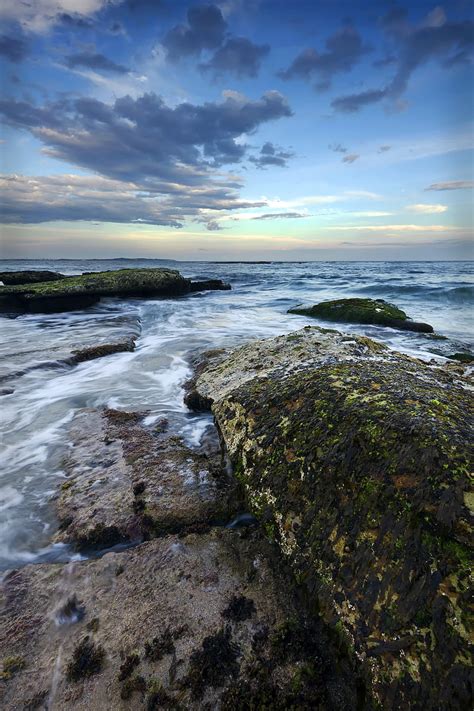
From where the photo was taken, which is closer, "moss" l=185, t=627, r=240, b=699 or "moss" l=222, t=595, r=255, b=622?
"moss" l=185, t=627, r=240, b=699

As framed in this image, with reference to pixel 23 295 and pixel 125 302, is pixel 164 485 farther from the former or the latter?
pixel 125 302

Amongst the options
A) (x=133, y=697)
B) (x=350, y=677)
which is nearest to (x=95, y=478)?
(x=133, y=697)

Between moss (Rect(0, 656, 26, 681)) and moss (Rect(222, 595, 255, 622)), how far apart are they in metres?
1.15

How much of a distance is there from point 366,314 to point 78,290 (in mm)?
12818

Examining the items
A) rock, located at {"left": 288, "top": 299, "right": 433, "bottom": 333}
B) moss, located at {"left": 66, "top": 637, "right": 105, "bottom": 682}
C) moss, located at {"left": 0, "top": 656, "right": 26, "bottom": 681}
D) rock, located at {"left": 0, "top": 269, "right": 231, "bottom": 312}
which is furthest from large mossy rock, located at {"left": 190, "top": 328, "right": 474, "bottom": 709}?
rock, located at {"left": 0, "top": 269, "right": 231, "bottom": 312}

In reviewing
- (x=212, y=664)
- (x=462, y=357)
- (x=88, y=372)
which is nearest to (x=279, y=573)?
(x=212, y=664)

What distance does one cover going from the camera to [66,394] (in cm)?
631

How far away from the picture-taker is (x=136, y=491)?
3.30 meters

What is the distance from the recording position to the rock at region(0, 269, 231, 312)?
16.8 m

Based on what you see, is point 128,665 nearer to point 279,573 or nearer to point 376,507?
point 279,573

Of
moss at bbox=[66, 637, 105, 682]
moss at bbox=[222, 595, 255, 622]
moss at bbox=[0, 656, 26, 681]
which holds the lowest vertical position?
moss at bbox=[0, 656, 26, 681]

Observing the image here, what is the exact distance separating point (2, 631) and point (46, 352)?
25.3ft

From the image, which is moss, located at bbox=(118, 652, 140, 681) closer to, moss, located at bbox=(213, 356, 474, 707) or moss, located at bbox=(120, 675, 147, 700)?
moss, located at bbox=(120, 675, 147, 700)

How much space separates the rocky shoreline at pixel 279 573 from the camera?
1.80m
